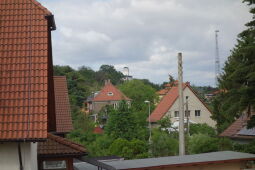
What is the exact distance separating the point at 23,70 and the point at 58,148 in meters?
2.95

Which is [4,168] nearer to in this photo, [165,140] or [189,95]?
[165,140]

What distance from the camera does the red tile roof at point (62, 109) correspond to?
827 inches

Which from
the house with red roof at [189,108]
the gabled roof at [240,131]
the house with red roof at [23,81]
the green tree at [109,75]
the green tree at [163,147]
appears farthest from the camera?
the green tree at [109,75]

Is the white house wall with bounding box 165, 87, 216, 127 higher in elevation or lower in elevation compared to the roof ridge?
lower

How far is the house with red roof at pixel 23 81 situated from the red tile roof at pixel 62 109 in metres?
10.3

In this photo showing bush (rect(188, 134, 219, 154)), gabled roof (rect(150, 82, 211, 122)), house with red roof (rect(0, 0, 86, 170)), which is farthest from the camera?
gabled roof (rect(150, 82, 211, 122))

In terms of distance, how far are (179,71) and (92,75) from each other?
121896 millimetres

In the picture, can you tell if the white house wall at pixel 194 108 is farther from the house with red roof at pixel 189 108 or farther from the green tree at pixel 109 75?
the green tree at pixel 109 75

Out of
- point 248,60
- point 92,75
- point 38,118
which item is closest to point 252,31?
point 248,60

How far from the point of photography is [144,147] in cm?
3195

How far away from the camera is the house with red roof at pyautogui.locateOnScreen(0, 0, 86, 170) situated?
8500mm

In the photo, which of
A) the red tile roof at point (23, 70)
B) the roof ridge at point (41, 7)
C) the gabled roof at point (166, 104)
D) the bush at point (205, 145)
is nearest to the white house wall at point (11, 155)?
the red tile roof at point (23, 70)

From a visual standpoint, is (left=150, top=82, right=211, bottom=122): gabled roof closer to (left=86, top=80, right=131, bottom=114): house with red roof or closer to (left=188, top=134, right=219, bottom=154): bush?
(left=86, top=80, right=131, bottom=114): house with red roof

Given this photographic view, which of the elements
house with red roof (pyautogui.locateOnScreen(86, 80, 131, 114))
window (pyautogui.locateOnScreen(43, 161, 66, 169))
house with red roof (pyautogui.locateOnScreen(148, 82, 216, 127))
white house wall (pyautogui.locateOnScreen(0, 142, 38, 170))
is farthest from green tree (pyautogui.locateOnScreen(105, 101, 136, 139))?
house with red roof (pyautogui.locateOnScreen(86, 80, 131, 114))
